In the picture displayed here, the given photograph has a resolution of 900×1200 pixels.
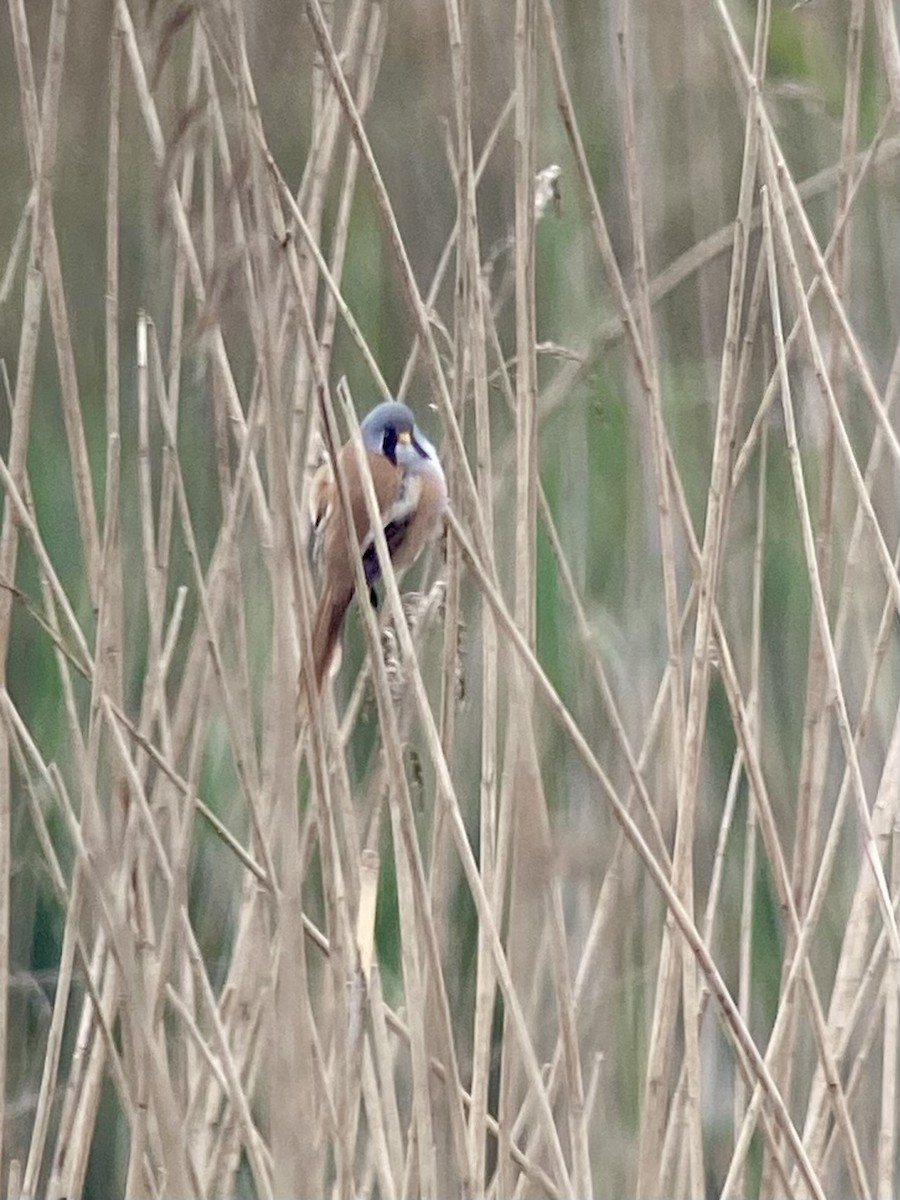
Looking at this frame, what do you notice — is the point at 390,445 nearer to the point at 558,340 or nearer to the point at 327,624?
the point at 327,624

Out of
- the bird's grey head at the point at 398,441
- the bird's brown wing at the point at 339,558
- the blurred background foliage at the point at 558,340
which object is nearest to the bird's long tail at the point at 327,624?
the bird's brown wing at the point at 339,558

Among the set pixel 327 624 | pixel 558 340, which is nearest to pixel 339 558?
pixel 327 624

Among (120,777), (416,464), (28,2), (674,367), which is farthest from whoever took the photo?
(28,2)

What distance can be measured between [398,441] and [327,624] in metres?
0.27

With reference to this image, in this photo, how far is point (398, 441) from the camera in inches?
61.3

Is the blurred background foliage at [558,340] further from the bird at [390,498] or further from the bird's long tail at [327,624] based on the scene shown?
the bird's long tail at [327,624]

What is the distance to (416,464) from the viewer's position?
1.55m

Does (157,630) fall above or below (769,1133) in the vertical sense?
above

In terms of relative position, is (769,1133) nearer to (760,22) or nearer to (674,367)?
(760,22)

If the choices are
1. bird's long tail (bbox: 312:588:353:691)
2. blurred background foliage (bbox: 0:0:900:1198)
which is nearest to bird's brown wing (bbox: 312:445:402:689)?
bird's long tail (bbox: 312:588:353:691)

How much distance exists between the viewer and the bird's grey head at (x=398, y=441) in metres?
1.50

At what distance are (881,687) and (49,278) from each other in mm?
1166

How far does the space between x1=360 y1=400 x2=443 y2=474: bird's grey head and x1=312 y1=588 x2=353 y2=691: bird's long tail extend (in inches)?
6.9

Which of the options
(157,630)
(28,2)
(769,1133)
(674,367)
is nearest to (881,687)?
(674,367)
